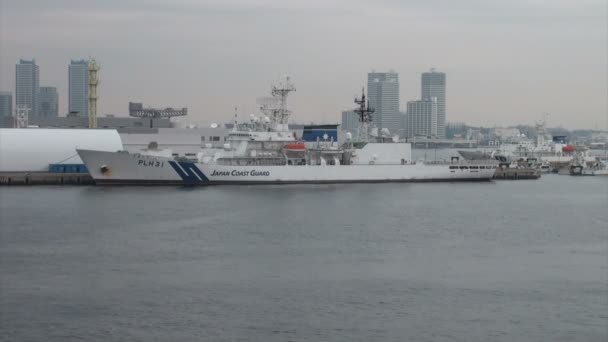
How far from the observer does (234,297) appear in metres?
15.9

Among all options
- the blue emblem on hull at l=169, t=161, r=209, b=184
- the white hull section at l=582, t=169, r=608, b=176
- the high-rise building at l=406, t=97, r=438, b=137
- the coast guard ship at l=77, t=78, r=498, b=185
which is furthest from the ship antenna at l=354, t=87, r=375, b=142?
the high-rise building at l=406, t=97, r=438, b=137

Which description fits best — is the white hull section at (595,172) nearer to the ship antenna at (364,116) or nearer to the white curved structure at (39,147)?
the ship antenna at (364,116)

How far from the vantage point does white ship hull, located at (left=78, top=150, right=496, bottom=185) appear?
37.5 m

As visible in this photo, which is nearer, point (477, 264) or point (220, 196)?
point (477, 264)

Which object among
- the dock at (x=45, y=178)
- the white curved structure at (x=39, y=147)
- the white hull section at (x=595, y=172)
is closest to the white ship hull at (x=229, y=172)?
the dock at (x=45, y=178)

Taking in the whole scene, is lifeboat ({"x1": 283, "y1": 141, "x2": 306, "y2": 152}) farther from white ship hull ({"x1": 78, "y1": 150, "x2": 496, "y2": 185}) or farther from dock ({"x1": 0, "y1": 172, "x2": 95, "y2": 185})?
dock ({"x1": 0, "y1": 172, "x2": 95, "y2": 185})

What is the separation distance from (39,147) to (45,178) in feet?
8.01

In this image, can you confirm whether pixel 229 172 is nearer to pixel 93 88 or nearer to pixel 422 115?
pixel 93 88

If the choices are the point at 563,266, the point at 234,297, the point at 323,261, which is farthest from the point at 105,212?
the point at 563,266

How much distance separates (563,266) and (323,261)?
550cm

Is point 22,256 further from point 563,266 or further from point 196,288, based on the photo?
point 563,266

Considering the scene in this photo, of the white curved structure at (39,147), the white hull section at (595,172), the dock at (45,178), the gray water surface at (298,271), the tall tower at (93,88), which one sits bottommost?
the gray water surface at (298,271)

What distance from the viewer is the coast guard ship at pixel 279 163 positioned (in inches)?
1481

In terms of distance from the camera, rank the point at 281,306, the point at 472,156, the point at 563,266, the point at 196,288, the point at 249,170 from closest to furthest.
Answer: the point at 281,306, the point at 196,288, the point at 563,266, the point at 249,170, the point at 472,156
